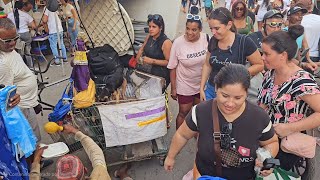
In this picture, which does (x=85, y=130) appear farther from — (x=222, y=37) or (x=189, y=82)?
(x=222, y=37)

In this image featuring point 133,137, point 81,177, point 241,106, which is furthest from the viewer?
point 133,137

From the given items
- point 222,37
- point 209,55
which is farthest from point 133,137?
→ point 222,37

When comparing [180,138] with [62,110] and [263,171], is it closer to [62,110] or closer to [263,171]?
[263,171]

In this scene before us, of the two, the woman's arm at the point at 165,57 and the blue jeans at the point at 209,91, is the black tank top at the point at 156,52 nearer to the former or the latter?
the woman's arm at the point at 165,57

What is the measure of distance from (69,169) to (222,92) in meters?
1.02

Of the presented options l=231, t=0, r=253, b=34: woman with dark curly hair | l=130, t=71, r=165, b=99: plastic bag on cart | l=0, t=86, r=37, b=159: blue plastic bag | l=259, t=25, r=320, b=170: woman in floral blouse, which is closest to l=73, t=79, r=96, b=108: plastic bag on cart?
l=130, t=71, r=165, b=99: plastic bag on cart

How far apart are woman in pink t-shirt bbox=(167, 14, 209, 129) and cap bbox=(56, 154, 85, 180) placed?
79.6 inches

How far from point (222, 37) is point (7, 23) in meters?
2.02

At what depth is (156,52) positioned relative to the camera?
12.3 feet

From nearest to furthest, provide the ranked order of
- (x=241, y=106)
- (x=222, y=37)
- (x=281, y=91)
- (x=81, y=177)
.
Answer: (x=81, y=177), (x=241, y=106), (x=281, y=91), (x=222, y=37)

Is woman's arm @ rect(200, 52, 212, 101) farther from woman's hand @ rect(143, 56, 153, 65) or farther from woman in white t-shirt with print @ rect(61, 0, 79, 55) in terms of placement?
woman in white t-shirt with print @ rect(61, 0, 79, 55)

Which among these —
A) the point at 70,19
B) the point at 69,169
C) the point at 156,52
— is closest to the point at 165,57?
the point at 156,52

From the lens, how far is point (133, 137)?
3.28 meters

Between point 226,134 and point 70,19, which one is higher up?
point 70,19
